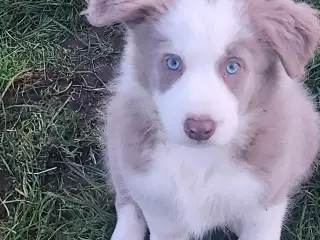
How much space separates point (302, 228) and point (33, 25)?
6.32ft

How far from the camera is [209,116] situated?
2.87m

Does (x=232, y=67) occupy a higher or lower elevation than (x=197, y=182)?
higher

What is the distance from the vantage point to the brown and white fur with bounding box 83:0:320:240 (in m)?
2.91

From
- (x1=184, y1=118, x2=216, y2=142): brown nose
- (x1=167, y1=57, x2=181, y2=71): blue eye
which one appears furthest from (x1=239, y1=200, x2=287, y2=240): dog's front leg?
(x1=167, y1=57, x2=181, y2=71): blue eye

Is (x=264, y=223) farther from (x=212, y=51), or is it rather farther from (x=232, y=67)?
(x=212, y=51)

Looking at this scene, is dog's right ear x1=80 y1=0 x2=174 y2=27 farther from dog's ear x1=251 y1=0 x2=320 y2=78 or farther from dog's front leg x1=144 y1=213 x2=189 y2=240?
dog's front leg x1=144 y1=213 x2=189 y2=240

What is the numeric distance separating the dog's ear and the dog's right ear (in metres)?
0.34

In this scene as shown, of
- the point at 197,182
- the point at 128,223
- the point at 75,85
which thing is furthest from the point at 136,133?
the point at 75,85

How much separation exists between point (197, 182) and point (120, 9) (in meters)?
0.82

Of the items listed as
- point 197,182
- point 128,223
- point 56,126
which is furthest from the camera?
point 56,126

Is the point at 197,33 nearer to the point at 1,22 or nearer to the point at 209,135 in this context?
the point at 209,135

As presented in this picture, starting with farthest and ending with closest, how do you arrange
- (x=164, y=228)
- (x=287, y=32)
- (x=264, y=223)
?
(x=164, y=228), (x=264, y=223), (x=287, y=32)

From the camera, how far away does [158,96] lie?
312cm

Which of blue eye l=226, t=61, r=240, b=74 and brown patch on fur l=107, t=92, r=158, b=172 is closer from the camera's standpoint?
blue eye l=226, t=61, r=240, b=74
